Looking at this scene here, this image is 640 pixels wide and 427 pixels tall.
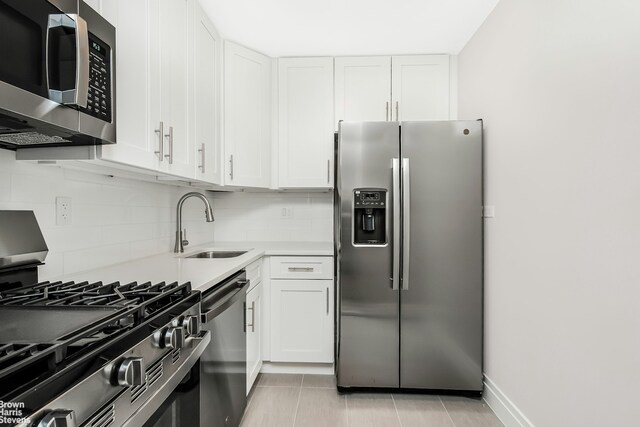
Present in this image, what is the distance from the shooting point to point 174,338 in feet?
3.05

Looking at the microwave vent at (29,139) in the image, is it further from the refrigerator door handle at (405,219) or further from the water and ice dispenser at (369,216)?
the refrigerator door handle at (405,219)

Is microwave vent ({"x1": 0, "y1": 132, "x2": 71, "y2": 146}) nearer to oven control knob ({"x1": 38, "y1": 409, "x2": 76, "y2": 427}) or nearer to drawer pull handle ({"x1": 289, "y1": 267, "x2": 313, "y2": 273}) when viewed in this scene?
oven control knob ({"x1": 38, "y1": 409, "x2": 76, "y2": 427})

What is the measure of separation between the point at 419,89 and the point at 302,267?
1.67 m

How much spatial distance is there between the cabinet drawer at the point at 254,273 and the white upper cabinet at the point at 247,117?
63 cm

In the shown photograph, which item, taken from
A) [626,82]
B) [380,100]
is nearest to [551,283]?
[626,82]

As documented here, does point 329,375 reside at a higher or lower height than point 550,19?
lower

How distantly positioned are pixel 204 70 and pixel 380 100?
4.39 feet

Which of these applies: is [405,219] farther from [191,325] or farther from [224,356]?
[191,325]

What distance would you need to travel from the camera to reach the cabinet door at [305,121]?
2693 mm

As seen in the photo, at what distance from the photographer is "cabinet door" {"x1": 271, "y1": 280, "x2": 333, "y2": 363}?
2396 millimetres

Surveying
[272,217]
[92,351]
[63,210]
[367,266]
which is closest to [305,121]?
[272,217]

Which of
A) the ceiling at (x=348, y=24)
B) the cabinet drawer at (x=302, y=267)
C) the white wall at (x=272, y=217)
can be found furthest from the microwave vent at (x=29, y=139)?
the white wall at (x=272, y=217)

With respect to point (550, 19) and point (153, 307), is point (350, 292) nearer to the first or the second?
point (153, 307)

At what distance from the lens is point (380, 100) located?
2.66m
